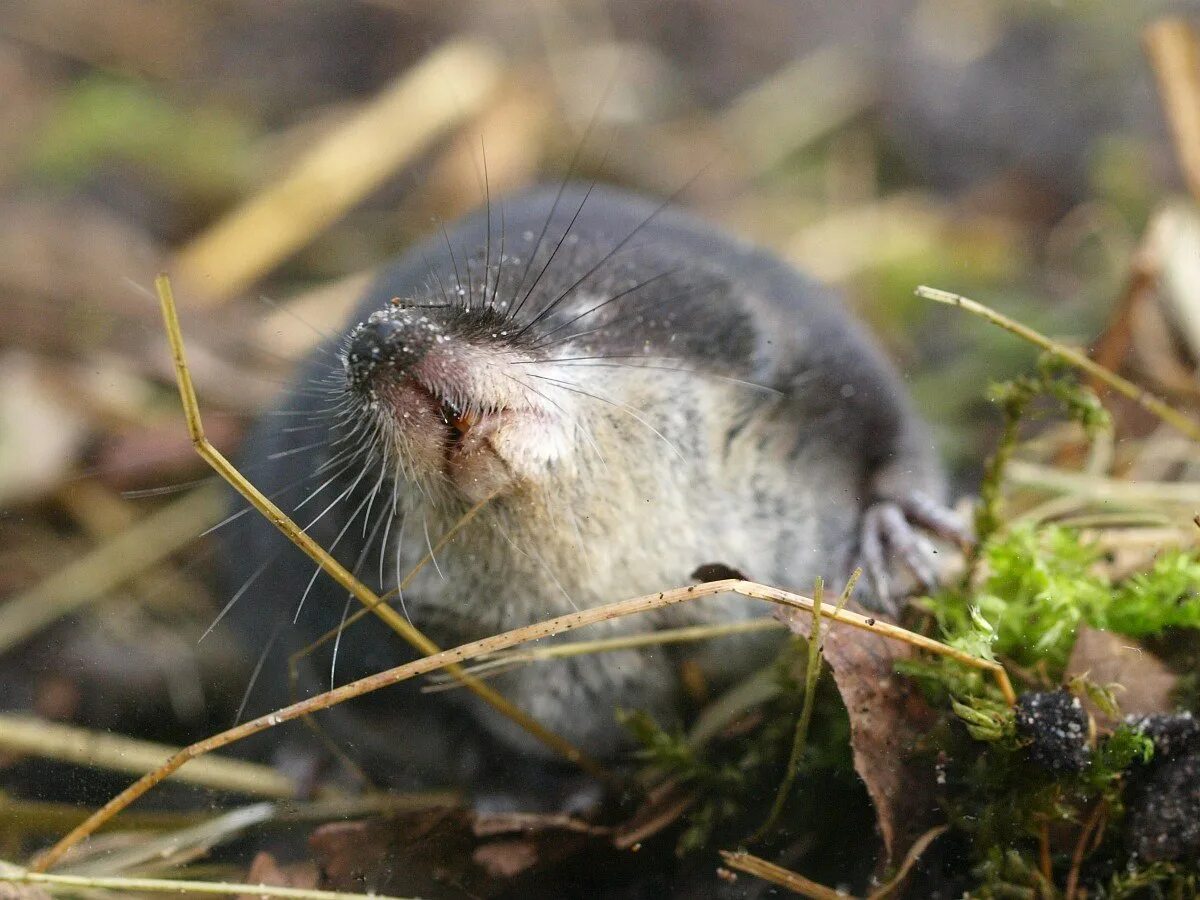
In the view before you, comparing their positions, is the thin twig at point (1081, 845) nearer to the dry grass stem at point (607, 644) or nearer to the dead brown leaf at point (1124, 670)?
the dead brown leaf at point (1124, 670)

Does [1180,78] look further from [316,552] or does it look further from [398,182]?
[398,182]

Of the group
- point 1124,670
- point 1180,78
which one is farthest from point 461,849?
point 1180,78

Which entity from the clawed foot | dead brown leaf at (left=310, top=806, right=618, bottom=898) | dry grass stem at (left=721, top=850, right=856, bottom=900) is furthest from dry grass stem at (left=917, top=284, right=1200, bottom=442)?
dead brown leaf at (left=310, top=806, right=618, bottom=898)

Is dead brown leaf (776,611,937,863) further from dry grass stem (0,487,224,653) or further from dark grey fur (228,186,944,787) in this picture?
dry grass stem (0,487,224,653)

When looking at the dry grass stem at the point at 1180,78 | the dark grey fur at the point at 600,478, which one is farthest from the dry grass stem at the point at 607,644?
the dry grass stem at the point at 1180,78

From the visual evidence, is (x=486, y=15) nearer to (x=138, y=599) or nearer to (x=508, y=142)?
(x=508, y=142)

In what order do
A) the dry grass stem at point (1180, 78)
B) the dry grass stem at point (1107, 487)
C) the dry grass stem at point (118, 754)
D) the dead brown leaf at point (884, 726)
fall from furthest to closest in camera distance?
the dry grass stem at point (1180, 78), the dry grass stem at point (1107, 487), the dry grass stem at point (118, 754), the dead brown leaf at point (884, 726)

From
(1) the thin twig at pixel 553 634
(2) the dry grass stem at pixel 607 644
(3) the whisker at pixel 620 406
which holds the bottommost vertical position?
(2) the dry grass stem at pixel 607 644
